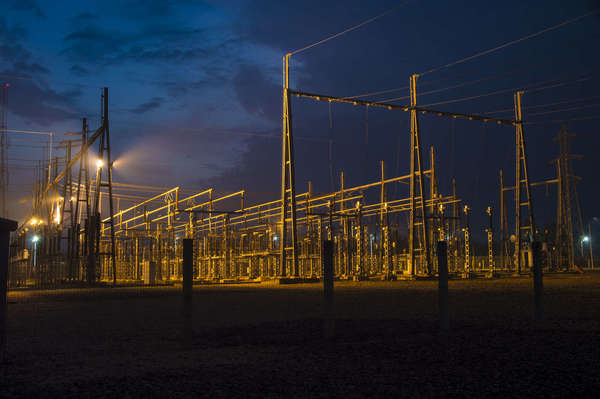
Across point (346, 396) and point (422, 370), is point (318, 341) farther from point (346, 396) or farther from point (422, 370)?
point (346, 396)

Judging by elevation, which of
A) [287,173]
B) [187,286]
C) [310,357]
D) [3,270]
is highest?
[287,173]

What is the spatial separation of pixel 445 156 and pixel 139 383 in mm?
37793

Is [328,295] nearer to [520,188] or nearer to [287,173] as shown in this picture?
[287,173]

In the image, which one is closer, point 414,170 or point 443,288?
point 443,288

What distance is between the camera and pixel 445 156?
39.8 m

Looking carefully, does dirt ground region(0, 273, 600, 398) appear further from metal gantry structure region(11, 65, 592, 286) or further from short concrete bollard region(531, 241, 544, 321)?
metal gantry structure region(11, 65, 592, 286)

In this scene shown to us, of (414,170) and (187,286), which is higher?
(414,170)

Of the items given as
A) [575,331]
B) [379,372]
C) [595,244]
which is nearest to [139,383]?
[379,372]

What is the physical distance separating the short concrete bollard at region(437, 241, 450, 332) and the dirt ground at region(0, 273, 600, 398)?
0.19 meters

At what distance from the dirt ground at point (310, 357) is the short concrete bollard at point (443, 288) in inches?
7.4

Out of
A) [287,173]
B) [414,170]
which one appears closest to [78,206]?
[287,173]

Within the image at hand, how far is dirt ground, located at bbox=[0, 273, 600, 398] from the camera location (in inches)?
156

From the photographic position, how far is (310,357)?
17.0ft

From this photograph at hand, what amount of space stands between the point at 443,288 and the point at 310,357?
2557mm
